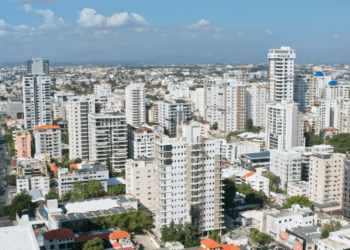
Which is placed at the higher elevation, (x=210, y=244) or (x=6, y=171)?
(x=210, y=244)

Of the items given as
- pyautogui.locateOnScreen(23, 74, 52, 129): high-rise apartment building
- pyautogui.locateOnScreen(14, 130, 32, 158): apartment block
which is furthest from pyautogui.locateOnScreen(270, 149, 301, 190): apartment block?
pyautogui.locateOnScreen(23, 74, 52, 129): high-rise apartment building

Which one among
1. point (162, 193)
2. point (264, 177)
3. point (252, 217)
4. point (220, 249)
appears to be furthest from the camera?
point (264, 177)

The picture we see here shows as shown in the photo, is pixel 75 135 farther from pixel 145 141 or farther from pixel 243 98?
pixel 243 98

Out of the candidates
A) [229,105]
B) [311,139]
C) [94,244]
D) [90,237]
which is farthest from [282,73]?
[94,244]

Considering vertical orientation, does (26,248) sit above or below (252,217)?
above

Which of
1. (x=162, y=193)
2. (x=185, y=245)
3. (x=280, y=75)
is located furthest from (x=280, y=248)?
(x=280, y=75)

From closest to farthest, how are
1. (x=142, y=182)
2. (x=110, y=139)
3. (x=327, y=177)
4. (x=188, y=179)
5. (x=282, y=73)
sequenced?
Result: (x=188, y=179), (x=142, y=182), (x=327, y=177), (x=110, y=139), (x=282, y=73)

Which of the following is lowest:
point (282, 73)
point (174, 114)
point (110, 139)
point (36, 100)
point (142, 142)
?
point (142, 142)

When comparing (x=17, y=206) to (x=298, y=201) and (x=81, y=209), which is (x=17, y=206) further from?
(x=298, y=201)
